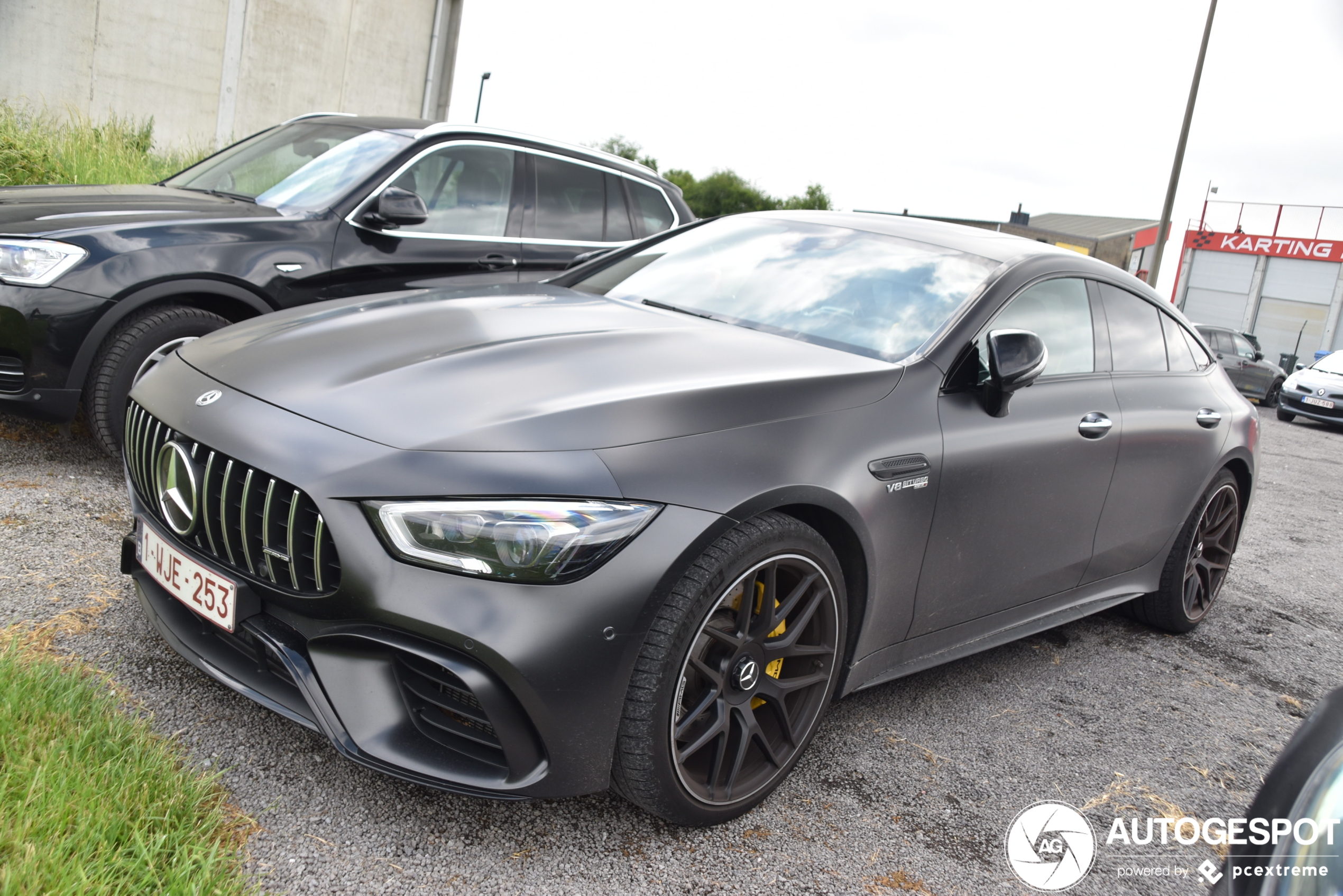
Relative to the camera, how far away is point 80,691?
2.31 metres

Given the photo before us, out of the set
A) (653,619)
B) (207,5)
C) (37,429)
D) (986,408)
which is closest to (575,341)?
(653,619)

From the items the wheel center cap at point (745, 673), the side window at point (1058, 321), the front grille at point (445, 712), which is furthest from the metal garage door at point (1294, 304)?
the front grille at point (445, 712)

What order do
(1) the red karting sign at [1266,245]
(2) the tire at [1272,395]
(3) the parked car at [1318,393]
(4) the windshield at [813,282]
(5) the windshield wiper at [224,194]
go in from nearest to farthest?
(4) the windshield at [813,282] → (5) the windshield wiper at [224,194] → (3) the parked car at [1318,393] → (2) the tire at [1272,395] → (1) the red karting sign at [1266,245]

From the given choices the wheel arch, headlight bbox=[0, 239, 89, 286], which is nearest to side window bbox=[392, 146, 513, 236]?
the wheel arch

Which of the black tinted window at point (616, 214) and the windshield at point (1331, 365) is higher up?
the black tinted window at point (616, 214)

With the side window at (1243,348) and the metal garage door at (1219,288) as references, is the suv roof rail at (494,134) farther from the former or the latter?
the metal garage door at (1219,288)

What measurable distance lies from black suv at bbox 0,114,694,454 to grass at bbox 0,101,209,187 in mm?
3281

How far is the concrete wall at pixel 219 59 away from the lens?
14992 mm

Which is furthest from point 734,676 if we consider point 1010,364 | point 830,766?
point 1010,364

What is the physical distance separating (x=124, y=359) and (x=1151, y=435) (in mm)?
4037

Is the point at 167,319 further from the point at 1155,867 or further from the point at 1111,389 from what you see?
the point at 1155,867

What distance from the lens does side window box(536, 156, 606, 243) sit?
18.0 feet

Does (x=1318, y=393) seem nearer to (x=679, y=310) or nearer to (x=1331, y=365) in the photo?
(x=1331, y=365)

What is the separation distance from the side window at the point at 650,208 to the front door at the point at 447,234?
845mm
